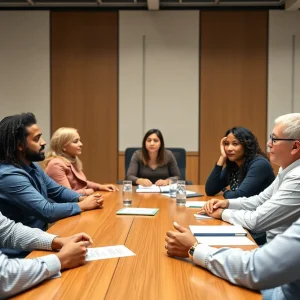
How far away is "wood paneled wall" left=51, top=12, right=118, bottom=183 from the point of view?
601cm

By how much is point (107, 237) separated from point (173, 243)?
473 millimetres

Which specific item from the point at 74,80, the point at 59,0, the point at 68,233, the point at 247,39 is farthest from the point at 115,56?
the point at 68,233

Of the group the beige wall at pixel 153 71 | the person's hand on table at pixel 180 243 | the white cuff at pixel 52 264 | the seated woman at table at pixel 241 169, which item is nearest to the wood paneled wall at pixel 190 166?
the beige wall at pixel 153 71

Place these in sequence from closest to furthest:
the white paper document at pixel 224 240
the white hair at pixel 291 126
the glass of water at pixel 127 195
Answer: the white paper document at pixel 224 240 → the white hair at pixel 291 126 → the glass of water at pixel 127 195

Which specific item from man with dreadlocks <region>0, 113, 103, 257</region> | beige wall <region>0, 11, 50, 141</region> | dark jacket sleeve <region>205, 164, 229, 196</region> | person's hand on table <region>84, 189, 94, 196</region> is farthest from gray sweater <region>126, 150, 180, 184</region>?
beige wall <region>0, 11, 50, 141</region>

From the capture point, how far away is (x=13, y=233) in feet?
6.21

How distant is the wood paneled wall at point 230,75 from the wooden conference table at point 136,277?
3.96m

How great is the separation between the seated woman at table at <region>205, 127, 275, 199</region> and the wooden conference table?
1.01 meters

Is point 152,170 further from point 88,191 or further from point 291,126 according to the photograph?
point 291,126

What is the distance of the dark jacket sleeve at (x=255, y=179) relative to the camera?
3064mm

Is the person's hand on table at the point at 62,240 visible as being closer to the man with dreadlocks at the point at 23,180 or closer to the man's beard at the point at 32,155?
the man with dreadlocks at the point at 23,180

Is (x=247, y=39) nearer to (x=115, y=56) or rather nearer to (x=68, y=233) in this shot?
(x=115, y=56)

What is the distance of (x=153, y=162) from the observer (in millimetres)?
4629

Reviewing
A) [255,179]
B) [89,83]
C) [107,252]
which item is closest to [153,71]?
[89,83]
